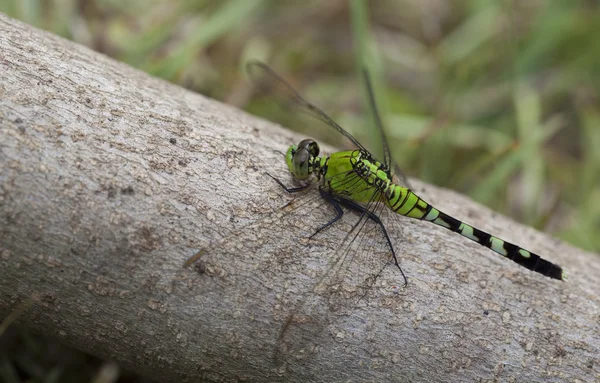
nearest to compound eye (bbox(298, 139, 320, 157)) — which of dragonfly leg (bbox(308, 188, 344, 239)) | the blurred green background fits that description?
dragonfly leg (bbox(308, 188, 344, 239))

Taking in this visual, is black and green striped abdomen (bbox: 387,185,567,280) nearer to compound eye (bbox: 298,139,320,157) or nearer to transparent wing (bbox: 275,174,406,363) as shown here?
transparent wing (bbox: 275,174,406,363)

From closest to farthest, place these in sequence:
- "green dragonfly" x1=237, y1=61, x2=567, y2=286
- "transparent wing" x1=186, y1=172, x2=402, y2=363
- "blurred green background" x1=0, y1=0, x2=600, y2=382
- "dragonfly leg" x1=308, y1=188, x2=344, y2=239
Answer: "transparent wing" x1=186, y1=172, x2=402, y2=363 → "dragonfly leg" x1=308, y1=188, x2=344, y2=239 → "green dragonfly" x1=237, y1=61, x2=567, y2=286 → "blurred green background" x1=0, y1=0, x2=600, y2=382

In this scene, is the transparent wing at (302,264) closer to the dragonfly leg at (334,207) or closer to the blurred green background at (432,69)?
the dragonfly leg at (334,207)

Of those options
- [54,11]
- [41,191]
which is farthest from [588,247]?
[54,11]

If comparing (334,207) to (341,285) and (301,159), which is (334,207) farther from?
(341,285)

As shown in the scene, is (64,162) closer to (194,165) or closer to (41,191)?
(41,191)

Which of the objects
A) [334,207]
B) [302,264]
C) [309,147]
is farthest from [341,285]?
[309,147]

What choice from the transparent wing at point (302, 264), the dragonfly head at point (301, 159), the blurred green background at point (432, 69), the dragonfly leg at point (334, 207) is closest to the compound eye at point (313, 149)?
the dragonfly head at point (301, 159)
